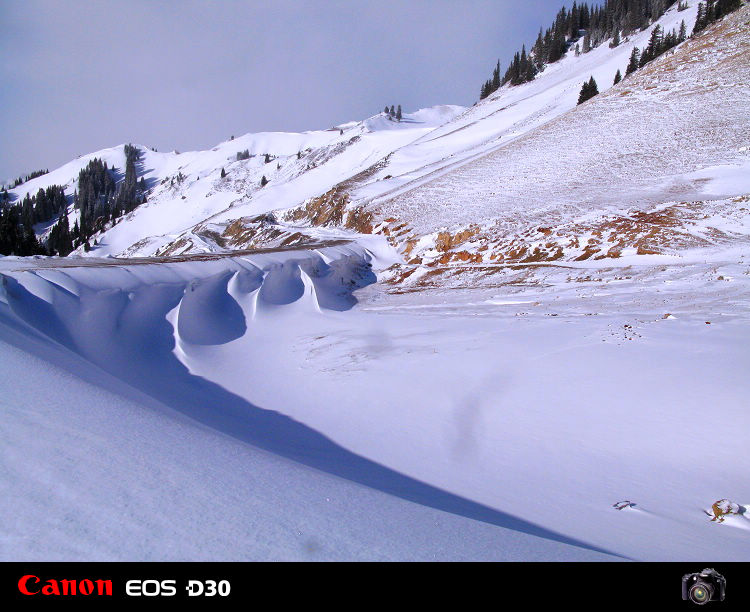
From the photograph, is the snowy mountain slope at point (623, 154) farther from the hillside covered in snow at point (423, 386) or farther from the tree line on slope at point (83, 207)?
the tree line on slope at point (83, 207)

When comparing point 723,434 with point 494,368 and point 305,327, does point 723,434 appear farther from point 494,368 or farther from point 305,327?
point 305,327

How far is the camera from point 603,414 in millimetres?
6098

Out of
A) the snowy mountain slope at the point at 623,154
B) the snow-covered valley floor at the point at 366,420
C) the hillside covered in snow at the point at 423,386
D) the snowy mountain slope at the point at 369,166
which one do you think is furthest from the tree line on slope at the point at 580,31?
the snow-covered valley floor at the point at 366,420

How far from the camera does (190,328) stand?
10672mm

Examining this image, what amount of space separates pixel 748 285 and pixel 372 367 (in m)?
10.9

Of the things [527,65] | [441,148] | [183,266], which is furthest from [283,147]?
[183,266]

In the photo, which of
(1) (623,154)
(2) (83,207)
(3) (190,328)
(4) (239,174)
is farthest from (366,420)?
(2) (83,207)
